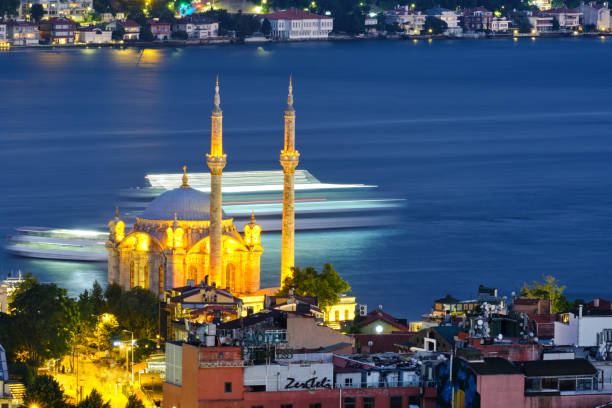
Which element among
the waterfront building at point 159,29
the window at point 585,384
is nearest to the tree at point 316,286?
the window at point 585,384

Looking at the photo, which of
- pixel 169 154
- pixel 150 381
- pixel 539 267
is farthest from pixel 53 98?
pixel 150 381

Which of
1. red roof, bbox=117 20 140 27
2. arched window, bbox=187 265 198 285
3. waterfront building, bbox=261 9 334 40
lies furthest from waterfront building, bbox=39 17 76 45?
arched window, bbox=187 265 198 285

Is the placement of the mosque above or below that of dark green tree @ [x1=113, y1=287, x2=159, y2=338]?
above

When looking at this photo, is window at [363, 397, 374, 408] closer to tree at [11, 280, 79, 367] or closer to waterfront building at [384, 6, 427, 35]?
tree at [11, 280, 79, 367]

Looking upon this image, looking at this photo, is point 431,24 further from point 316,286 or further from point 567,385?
point 567,385

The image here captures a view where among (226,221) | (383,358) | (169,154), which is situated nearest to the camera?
(383,358)

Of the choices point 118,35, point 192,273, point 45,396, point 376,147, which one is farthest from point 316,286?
point 118,35

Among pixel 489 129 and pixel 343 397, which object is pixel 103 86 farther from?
pixel 343 397
